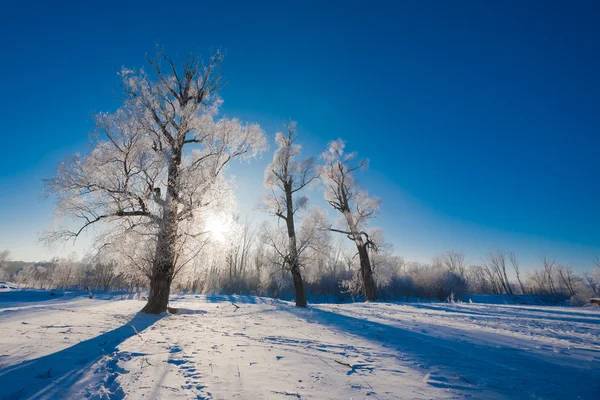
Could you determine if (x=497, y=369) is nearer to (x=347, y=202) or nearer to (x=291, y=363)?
(x=291, y=363)

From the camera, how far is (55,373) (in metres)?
2.74

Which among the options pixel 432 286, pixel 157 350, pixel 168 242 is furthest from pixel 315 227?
pixel 432 286

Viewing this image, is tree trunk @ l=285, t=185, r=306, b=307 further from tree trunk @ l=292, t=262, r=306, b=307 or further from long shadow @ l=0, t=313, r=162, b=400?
long shadow @ l=0, t=313, r=162, b=400

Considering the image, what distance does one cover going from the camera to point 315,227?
42.5ft

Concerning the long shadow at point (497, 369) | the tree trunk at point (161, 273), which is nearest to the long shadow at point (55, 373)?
the long shadow at point (497, 369)

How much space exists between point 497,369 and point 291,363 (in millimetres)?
2695

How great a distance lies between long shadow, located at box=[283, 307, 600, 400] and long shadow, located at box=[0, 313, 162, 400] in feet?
12.0

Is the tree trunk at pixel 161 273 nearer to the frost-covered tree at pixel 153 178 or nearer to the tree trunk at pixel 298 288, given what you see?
the frost-covered tree at pixel 153 178

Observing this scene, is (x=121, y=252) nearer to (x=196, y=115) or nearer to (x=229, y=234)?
(x=229, y=234)

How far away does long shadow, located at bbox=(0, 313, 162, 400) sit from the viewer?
2.27 meters

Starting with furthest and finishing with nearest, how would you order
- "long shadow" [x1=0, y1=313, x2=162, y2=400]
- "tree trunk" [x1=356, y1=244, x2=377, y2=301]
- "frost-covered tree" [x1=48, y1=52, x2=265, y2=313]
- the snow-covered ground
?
"tree trunk" [x1=356, y1=244, x2=377, y2=301] → "frost-covered tree" [x1=48, y1=52, x2=265, y2=313] → the snow-covered ground → "long shadow" [x1=0, y1=313, x2=162, y2=400]

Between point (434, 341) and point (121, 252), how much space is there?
9.43 meters

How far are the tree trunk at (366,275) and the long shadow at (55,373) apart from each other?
45.3 ft

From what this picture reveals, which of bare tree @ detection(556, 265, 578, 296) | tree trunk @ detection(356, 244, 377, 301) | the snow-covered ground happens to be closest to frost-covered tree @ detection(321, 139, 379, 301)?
tree trunk @ detection(356, 244, 377, 301)
